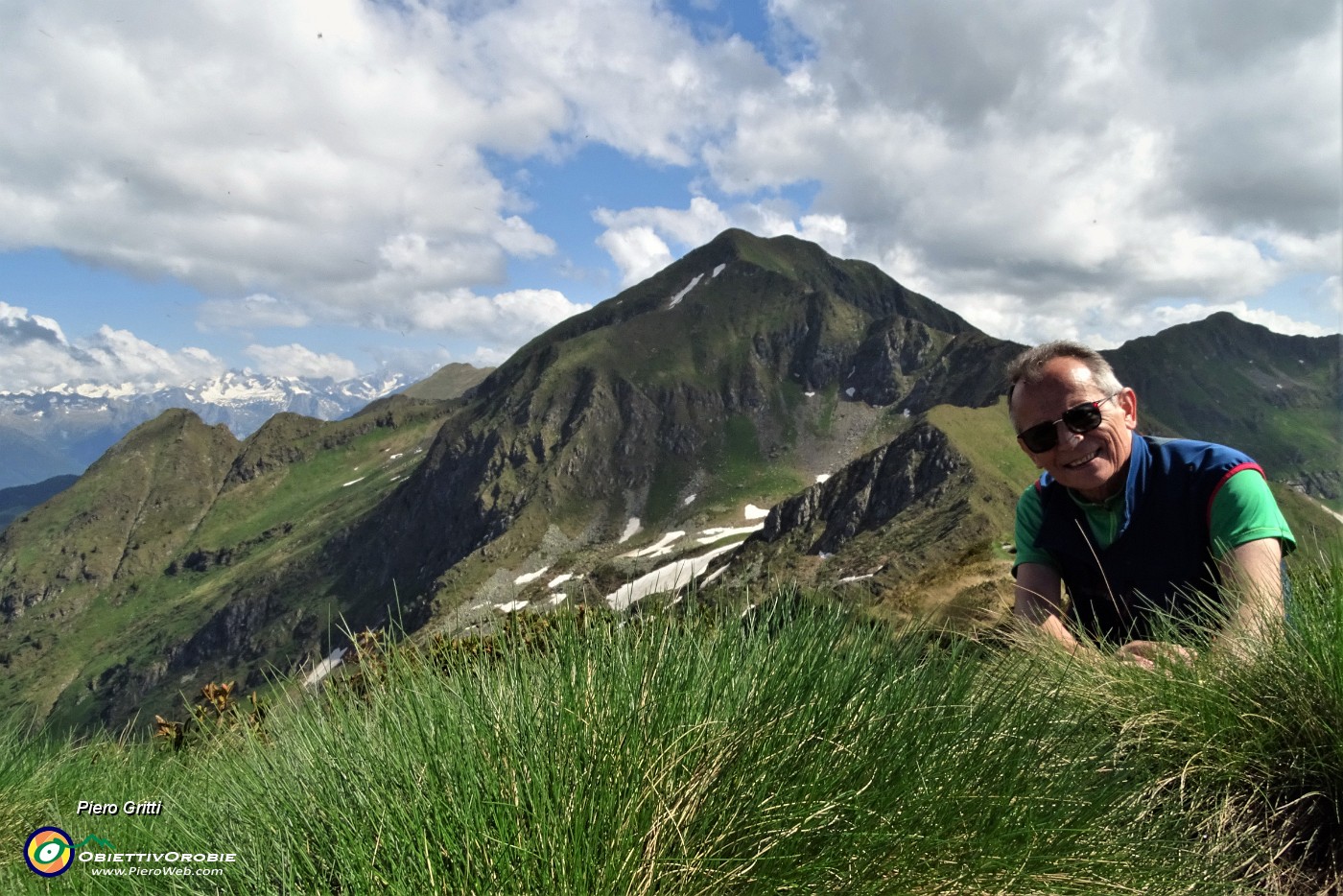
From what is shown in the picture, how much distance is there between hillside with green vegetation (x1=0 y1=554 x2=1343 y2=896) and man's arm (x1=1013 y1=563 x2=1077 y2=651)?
113 cm

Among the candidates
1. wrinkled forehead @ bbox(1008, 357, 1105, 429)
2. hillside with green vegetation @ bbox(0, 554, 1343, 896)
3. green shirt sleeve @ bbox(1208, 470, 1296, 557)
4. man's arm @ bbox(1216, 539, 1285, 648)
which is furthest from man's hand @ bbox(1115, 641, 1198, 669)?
wrinkled forehead @ bbox(1008, 357, 1105, 429)

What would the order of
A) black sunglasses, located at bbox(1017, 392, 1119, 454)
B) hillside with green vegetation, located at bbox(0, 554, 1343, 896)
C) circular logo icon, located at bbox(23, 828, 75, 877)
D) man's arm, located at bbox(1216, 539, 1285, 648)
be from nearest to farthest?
hillside with green vegetation, located at bbox(0, 554, 1343, 896) → circular logo icon, located at bbox(23, 828, 75, 877) → man's arm, located at bbox(1216, 539, 1285, 648) → black sunglasses, located at bbox(1017, 392, 1119, 454)

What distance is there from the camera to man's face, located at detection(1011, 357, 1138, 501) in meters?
3.95

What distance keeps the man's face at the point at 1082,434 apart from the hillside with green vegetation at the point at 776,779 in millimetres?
1162

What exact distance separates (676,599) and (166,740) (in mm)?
5915

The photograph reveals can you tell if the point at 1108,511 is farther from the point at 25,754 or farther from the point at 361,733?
the point at 25,754

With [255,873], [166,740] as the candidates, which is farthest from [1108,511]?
[166,740]

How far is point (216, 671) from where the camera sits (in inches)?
7584

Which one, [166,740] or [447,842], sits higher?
[447,842]

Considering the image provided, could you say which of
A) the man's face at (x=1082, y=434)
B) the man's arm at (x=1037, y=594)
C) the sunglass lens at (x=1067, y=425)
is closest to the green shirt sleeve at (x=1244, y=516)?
the man's face at (x=1082, y=434)

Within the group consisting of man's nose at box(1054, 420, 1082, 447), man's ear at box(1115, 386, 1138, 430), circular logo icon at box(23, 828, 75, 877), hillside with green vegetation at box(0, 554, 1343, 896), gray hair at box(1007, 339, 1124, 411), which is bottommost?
circular logo icon at box(23, 828, 75, 877)

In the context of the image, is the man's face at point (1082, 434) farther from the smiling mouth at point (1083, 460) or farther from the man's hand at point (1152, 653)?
the man's hand at point (1152, 653)

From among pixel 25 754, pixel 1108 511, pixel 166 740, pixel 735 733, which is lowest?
pixel 166 740

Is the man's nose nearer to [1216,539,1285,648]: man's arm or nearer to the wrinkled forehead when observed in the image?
the wrinkled forehead
